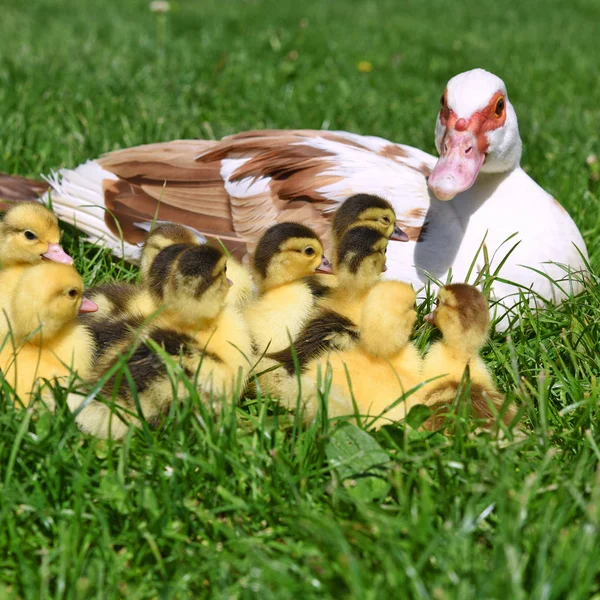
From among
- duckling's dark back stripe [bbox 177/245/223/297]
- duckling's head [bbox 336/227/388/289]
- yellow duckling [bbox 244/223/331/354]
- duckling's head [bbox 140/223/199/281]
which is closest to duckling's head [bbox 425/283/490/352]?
duckling's head [bbox 336/227/388/289]

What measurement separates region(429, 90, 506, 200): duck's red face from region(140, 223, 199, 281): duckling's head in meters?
1.06

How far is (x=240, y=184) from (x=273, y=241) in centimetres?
114

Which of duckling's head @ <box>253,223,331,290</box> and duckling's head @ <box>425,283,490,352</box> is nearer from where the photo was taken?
duckling's head @ <box>425,283,490,352</box>

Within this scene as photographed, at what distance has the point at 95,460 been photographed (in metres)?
2.57

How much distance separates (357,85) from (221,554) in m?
6.40

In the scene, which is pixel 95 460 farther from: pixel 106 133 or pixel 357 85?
pixel 357 85

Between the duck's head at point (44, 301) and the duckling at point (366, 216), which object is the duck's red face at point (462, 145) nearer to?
the duckling at point (366, 216)

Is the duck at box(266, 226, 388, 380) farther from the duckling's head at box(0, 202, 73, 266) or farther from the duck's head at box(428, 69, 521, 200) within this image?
the duckling's head at box(0, 202, 73, 266)

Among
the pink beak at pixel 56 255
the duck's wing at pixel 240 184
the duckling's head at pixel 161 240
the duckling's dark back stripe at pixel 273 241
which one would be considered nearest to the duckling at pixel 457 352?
the duckling's dark back stripe at pixel 273 241

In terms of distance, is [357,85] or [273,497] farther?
[357,85]

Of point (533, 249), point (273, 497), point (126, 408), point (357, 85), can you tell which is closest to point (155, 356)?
point (126, 408)

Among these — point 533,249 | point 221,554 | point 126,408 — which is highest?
point 533,249

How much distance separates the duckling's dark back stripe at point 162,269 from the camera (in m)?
2.90

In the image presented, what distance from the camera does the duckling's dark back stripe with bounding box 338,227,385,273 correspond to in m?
3.17
